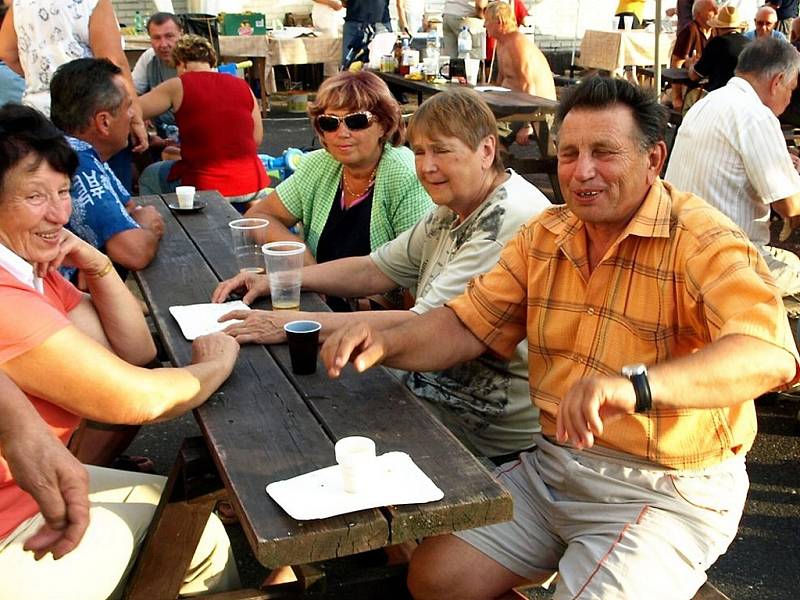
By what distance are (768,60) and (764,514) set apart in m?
2.00

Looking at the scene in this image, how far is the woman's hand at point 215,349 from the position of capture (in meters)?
2.26

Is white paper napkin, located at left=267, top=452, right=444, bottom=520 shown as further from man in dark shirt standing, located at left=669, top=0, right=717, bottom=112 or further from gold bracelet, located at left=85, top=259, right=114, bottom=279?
man in dark shirt standing, located at left=669, top=0, right=717, bottom=112

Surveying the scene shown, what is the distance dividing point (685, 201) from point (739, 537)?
5.28 feet

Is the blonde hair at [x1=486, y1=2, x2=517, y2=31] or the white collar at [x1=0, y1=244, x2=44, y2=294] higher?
the blonde hair at [x1=486, y1=2, x2=517, y2=31]

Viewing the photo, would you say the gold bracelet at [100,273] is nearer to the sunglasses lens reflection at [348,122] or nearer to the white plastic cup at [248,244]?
the white plastic cup at [248,244]

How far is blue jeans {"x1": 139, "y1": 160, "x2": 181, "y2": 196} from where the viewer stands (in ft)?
18.4

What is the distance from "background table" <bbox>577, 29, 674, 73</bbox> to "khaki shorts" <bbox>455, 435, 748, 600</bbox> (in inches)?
411

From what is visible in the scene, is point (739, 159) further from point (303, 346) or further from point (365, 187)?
point (303, 346)

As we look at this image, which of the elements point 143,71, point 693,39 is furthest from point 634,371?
point 693,39

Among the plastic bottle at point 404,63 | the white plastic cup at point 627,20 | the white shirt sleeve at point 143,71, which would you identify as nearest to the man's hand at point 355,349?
the white shirt sleeve at point 143,71

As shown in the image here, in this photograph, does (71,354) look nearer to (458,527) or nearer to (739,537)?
(458,527)

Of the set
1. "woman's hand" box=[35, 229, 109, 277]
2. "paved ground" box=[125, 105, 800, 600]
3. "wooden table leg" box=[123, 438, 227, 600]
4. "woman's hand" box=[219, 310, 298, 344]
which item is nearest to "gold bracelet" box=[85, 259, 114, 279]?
"woman's hand" box=[35, 229, 109, 277]

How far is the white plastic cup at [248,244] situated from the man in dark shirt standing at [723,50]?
613 cm

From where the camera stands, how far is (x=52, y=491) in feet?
5.46
